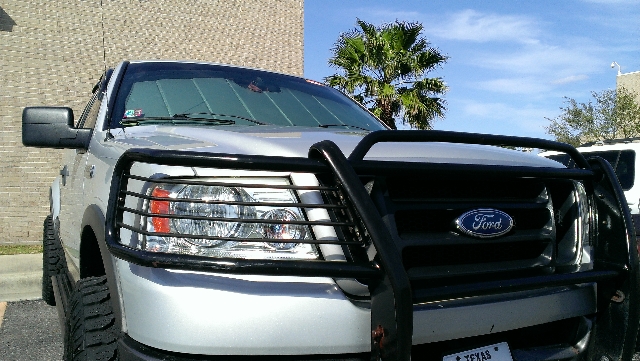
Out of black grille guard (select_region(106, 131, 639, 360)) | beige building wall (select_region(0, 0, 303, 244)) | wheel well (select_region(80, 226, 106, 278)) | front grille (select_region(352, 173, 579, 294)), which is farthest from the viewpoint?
beige building wall (select_region(0, 0, 303, 244))

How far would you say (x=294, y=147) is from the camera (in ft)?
5.56

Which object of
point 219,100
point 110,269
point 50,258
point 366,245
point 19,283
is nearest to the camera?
point 366,245

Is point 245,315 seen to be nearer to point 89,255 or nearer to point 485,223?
point 485,223

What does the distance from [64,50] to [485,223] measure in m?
10.2

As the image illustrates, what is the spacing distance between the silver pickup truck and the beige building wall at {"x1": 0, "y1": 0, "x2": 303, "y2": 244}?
828cm

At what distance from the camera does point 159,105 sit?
8.86ft

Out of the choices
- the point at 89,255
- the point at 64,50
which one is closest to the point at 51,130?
the point at 89,255

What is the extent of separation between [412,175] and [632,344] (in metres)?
1.15

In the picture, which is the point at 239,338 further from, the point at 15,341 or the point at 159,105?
the point at 15,341

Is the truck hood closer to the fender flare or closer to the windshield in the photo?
the fender flare

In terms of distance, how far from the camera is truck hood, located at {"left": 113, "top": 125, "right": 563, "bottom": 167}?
171 cm

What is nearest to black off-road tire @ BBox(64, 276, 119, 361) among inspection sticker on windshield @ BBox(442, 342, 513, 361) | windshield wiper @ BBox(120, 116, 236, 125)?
windshield wiper @ BBox(120, 116, 236, 125)

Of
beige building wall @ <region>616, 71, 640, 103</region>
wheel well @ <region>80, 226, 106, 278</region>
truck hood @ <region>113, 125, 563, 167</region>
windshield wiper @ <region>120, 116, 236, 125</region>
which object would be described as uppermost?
beige building wall @ <region>616, 71, 640, 103</region>

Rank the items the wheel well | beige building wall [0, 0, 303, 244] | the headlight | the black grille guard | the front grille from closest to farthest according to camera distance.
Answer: the black grille guard < the headlight < the front grille < the wheel well < beige building wall [0, 0, 303, 244]
